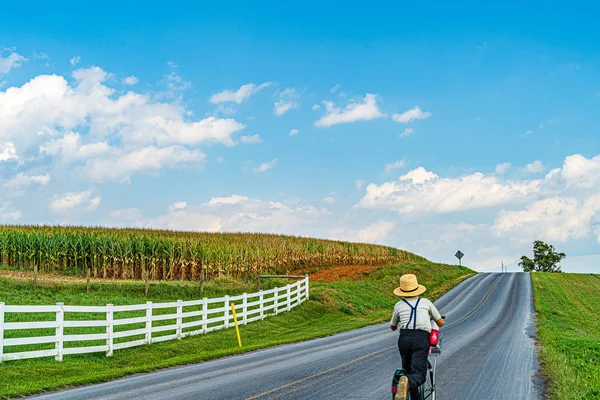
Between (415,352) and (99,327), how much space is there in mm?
18024

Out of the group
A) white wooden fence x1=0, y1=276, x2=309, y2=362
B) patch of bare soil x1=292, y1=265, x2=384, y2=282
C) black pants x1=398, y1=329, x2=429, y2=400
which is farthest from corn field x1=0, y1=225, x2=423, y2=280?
black pants x1=398, y1=329, x2=429, y2=400

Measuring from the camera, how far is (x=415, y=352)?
8.12 m

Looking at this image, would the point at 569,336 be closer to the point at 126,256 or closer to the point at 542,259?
the point at 126,256

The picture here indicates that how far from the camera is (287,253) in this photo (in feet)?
187

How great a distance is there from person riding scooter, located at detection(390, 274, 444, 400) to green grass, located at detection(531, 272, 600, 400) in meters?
4.15

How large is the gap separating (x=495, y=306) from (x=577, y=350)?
2155 centimetres

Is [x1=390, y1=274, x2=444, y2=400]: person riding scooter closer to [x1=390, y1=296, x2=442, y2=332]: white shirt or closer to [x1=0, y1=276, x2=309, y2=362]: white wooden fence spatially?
[x1=390, y1=296, x2=442, y2=332]: white shirt

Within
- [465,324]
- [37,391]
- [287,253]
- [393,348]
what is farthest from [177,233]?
[37,391]

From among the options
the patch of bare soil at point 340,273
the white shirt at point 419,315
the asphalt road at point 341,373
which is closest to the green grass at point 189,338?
the asphalt road at point 341,373

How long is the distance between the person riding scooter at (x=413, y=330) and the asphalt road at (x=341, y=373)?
8.89ft

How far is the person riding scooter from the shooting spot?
802 cm

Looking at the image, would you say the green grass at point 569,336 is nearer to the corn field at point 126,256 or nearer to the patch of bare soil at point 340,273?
the patch of bare soil at point 340,273

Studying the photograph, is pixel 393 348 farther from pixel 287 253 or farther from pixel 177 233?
pixel 177 233

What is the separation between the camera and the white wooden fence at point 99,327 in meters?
15.6
